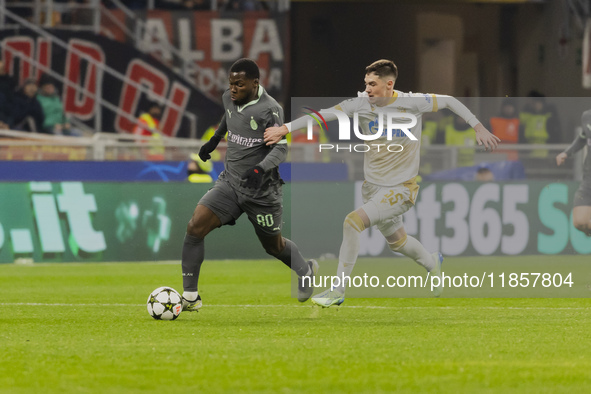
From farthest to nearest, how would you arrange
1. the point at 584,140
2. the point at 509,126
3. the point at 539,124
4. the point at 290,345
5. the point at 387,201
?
the point at 539,124 < the point at 509,126 < the point at 584,140 < the point at 387,201 < the point at 290,345

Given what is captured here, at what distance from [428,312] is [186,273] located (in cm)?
196

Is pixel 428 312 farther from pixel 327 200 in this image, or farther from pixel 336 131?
pixel 327 200

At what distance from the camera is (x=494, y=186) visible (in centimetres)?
1369

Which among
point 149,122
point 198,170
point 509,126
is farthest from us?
point 149,122

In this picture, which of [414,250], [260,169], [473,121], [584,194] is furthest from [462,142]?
[260,169]

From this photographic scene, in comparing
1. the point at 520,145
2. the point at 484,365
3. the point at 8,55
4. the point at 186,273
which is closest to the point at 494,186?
the point at 520,145

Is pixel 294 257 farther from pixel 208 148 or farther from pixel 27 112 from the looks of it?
pixel 27 112

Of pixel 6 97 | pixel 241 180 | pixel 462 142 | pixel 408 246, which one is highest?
pixel 6 97

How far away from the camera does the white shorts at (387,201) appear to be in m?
8.46

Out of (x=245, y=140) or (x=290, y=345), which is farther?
(x=245, y=140)

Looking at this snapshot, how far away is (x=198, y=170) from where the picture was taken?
15656mm

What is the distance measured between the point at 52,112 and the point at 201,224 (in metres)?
12.1

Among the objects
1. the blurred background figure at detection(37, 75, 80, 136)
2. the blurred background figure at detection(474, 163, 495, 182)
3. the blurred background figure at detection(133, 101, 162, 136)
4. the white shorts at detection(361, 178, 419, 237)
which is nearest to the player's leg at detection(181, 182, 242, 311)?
the white shorts at detection(361, 178, 419, 237)

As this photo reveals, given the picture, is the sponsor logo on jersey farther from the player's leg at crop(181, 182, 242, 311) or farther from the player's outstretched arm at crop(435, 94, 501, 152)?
the player's outstretched arm at crop(435, 94, 501, 152)
